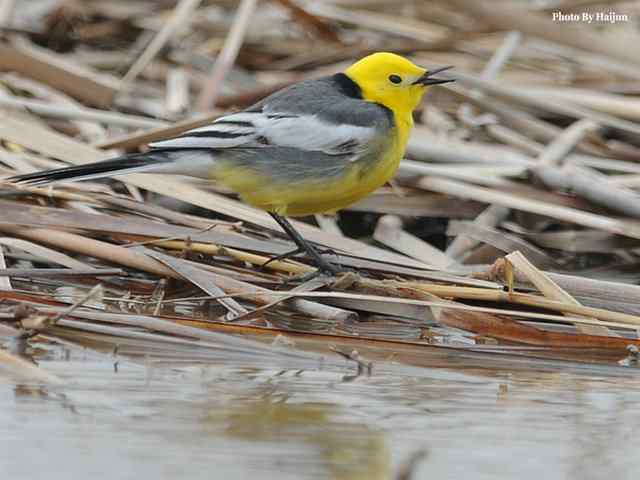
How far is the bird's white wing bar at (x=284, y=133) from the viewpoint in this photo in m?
4.61

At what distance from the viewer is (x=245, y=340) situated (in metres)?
3.65

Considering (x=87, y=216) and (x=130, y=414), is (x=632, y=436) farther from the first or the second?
(x=87, y=216)

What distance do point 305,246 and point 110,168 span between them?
2.49 ft

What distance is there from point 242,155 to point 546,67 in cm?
307

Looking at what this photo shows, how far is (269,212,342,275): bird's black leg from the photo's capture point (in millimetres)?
4559

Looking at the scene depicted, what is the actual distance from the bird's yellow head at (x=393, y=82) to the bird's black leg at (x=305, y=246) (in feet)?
1.98

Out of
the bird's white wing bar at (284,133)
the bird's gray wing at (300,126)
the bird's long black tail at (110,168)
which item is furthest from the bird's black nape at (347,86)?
the bird's long black tail at (110,168)

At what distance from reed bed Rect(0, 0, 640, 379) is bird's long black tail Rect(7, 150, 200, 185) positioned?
29cm

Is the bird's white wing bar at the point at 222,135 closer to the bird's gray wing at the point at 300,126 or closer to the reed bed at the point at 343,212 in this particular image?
the bird's gray wing at the point at 300,126

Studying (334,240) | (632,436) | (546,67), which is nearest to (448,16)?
(546,67)

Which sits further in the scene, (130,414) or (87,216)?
(87,216)

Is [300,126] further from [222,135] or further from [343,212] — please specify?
[343,212]

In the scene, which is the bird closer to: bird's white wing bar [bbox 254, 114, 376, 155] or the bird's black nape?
bird's white wing bar [bbox 254, 114, 376, 155]

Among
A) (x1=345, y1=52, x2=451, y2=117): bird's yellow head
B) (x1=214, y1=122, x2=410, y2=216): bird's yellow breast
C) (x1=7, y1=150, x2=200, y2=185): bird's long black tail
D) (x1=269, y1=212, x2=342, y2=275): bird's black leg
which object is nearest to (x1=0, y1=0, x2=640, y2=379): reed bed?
(x1=269, y1=212, x2=342, y2=275): bird's black leg
